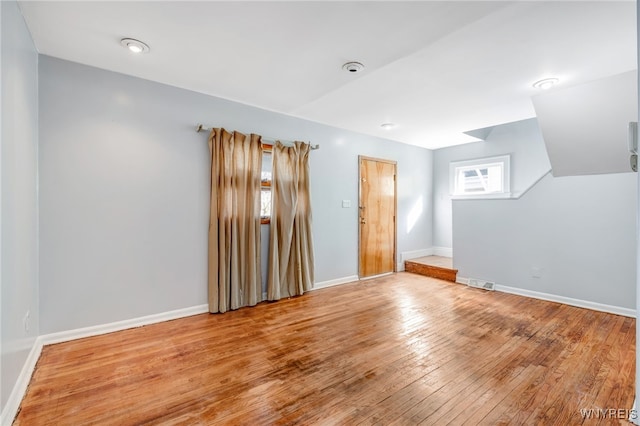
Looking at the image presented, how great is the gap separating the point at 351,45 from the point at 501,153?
4.33 metres

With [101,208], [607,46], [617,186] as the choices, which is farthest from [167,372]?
[617,186]

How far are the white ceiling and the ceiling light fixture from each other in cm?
6

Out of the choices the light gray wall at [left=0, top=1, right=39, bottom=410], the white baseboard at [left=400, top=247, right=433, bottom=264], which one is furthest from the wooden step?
the light gray wall at [left=0, top=1, right=39, bottom=410]

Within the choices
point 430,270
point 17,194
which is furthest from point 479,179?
point 17,194

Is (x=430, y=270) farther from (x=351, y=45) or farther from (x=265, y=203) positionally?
(x=351, y=45)

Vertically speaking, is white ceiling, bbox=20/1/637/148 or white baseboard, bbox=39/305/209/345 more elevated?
white ceiling, bbox=20/1/637/148

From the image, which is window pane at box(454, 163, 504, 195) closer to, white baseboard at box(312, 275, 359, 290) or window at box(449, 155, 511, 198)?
window at box(449, 155, 511, 198)

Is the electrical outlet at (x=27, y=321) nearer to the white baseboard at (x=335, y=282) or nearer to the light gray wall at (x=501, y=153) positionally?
the white baseboard at (x=335, y=282)

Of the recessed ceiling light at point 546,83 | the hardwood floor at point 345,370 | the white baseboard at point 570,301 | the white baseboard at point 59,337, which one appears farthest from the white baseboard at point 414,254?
the white baseboard at point 59,337

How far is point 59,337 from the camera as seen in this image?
2555 mm

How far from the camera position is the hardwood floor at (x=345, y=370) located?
5.56 ft

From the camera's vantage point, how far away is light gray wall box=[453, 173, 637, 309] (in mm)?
3303

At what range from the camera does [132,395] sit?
6.11 feet

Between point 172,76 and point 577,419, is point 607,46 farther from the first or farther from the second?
point 172,76
